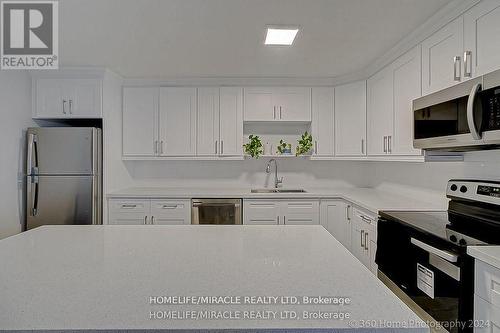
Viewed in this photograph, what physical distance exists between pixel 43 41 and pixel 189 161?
2.11 metres

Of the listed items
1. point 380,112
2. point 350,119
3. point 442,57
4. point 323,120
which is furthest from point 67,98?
point 442,57

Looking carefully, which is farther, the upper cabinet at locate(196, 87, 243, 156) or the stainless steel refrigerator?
the upper cabinet at locate(196, 87, 243, 156)

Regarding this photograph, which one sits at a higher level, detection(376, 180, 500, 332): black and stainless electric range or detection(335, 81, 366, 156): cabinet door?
detection(335, 81, 366, 156): cabinet door

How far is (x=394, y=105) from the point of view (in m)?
3.04

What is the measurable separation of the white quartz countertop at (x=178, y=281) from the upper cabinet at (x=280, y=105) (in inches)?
103

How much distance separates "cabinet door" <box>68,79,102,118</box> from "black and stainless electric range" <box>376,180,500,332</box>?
308cm

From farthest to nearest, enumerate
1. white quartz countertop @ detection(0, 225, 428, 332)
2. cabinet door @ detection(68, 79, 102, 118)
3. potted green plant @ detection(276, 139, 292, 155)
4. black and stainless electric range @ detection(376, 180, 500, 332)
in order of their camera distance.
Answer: potted green plant @ detection(276, 139, 292, 155)
cabinet door @ detection(68, 79, 102, 118)
black and stainless electric range @ detection(376, 180, 500, 332)
white quartz countertop @ detection(0, 225, 428, 332)

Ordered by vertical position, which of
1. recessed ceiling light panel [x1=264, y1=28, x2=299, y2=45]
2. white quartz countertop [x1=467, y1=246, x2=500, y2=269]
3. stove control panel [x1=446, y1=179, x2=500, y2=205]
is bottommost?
white quartz countertop [x1=467, y1=246, x2=500, y2=269]

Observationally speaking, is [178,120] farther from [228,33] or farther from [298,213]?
[298,213]

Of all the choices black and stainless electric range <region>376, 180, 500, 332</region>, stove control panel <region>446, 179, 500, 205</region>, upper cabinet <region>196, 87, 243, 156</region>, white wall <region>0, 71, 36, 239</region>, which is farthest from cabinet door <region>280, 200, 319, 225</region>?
Answer: white wall <region>0, 71, 36, 239</region>

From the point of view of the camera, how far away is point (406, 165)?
341 centimetres

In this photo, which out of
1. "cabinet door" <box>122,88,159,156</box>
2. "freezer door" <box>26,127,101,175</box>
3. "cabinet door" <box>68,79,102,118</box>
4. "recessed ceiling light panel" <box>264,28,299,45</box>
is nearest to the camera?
"recessed ceiling light panel" <box>264,28,299,45</box>

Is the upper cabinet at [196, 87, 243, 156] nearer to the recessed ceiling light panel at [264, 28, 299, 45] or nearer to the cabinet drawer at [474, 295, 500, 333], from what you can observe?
the recessed ceiling light panel at [264, 28, 299, 45]

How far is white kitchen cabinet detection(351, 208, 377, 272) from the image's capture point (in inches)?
112
